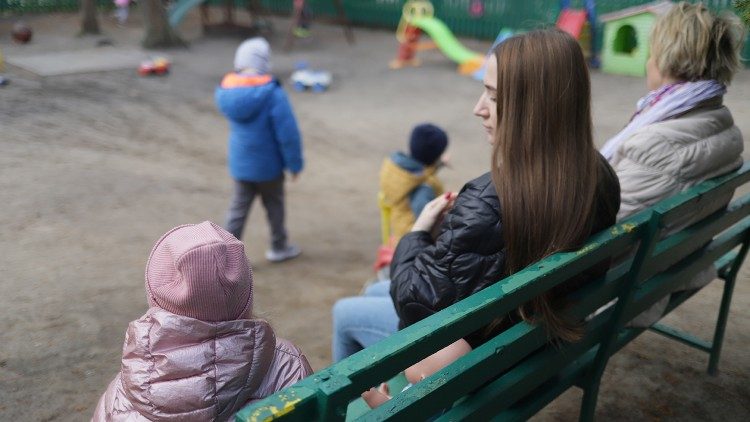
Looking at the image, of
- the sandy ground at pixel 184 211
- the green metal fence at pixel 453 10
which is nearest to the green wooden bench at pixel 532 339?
the sandy ground at pixel 184 211

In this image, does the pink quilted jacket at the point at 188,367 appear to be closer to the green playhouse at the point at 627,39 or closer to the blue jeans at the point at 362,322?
the blue jeans at the point at 362,322

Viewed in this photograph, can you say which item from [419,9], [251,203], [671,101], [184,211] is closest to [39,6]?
[419,9]

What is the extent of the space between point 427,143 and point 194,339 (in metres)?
2.57

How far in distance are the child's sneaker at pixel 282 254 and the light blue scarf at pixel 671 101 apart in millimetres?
2828

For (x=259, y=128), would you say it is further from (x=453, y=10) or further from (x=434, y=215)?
(x=453, y=10)

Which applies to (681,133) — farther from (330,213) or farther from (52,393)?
(330,213)

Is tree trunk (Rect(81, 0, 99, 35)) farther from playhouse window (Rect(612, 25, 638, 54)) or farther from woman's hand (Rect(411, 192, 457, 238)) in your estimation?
woman's hand (Rect(411, 192, 457, 238))

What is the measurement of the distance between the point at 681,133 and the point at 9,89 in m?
8.75

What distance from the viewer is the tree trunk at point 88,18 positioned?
13.5 metres

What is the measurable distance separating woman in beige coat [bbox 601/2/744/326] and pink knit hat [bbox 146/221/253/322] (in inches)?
57.0

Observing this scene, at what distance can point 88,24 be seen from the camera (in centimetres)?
1362

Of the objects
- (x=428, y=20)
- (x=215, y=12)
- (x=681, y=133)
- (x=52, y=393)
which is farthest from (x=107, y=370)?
(x=215, y=12)

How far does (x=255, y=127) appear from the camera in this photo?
4.52 metres

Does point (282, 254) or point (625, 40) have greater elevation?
point (625, 40)
